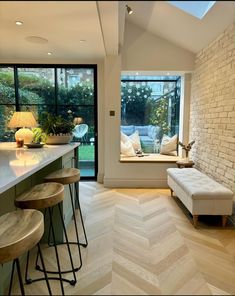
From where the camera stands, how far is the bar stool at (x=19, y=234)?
1.15 meters

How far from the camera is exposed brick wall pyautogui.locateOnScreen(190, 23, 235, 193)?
311cm

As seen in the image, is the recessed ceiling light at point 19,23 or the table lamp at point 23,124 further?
the table lamp at point 23,124

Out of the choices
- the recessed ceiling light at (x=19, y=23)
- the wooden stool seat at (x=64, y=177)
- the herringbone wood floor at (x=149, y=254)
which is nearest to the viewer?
the herringbone wood floor at (x=149, y=254)

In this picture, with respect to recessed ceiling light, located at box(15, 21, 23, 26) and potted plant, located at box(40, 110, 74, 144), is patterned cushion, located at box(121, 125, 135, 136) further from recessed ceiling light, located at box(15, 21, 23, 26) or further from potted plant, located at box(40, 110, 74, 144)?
recessed ceiling light, located at box(15, 21, 23, 26)

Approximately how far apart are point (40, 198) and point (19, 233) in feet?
1.55

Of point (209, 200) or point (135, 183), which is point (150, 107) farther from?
point (209, 200)


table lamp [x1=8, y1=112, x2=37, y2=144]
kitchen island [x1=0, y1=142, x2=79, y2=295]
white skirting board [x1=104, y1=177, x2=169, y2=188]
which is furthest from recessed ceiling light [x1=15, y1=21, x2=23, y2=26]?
white skirting board [x1=104, y1=177, x2=169, y2=188]

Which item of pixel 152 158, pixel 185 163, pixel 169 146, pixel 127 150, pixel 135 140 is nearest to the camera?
pixel 185 163

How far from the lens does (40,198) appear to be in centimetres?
175

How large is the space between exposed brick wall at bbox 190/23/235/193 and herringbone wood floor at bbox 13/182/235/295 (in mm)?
781

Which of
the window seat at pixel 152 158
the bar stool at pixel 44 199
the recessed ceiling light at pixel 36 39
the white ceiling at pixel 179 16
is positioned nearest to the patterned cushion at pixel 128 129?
the window seat at pixel 152 158

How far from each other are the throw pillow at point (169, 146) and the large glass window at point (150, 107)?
0.21 m

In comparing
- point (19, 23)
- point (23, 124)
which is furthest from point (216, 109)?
point (19, 23)

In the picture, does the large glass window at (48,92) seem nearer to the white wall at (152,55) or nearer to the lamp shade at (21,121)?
the white wall at (152,55)
